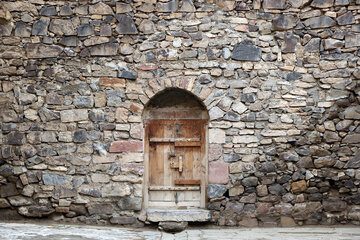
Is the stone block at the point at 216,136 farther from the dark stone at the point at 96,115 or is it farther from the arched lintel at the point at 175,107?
the dark stone at the point at 96,115

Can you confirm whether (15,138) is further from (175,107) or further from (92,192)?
(175,107)

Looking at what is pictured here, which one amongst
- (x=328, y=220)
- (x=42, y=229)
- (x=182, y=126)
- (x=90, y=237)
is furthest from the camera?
(x=182, y=126)

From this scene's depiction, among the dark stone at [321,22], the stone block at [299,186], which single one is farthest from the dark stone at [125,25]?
the stone block at [299,186]

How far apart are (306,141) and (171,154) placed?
173 cm

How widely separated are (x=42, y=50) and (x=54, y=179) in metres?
1.64

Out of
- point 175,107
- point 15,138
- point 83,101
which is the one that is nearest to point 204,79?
point 175,107

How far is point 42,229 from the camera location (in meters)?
4.77

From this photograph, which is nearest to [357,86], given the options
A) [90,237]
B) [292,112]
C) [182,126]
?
[292,112]

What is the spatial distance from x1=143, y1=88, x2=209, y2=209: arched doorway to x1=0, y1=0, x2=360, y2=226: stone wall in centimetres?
28

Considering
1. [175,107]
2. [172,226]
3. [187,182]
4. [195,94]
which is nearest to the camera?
[172,226]

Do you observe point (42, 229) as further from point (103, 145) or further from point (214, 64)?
point (214, 64)

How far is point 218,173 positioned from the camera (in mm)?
5199

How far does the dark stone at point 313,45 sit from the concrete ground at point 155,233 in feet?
7.29

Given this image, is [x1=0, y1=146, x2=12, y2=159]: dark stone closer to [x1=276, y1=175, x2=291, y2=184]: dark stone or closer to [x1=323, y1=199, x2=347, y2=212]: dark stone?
[x1=276, y1=175, x2=291, y2=184]: dark stone
